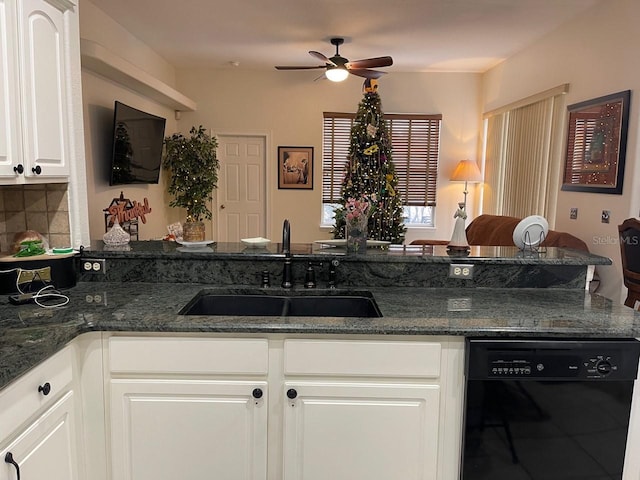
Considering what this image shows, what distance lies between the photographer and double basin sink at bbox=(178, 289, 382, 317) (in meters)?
2.11

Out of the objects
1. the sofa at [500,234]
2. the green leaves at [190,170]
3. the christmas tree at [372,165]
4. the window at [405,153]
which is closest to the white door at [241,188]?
the green leaves at [190,170]

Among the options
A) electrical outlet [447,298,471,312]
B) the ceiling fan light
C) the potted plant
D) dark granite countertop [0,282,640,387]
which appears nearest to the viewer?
dark granite countertop [0,282,640,387]

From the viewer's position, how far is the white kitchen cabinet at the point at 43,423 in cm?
123

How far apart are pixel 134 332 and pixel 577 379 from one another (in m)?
1.58

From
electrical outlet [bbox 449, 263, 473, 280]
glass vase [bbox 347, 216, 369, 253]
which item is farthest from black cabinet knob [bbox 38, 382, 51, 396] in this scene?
electrical outlet [bbox 449, 263, 473, 280]

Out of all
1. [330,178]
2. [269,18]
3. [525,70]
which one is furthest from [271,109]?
[525,70]

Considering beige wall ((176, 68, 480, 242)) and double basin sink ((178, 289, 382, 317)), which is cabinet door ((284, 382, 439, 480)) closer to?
double basin sink ((178, 289, 382, 317))

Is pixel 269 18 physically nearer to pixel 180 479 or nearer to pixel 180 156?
pixel 180 156

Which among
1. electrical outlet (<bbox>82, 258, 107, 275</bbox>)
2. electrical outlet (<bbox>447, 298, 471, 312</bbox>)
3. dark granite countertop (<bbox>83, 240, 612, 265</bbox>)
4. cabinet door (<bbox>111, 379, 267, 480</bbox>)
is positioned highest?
dark granite countertop (<bbox>83, 240, 612, 265</bbox>)

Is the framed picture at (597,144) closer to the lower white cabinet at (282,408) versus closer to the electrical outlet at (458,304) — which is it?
the electrical outlet at (458,304)

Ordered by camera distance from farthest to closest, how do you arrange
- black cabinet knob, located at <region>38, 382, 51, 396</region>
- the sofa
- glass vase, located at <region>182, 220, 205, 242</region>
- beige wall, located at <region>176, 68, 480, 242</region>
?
beige wall, located at <region>176, 68, 480, 242</region> < the sofa < glass vase, located at <region>182, 220, 205, 242</region> < black cabinet knob, located at <region>38, 382, 51, 396</region>

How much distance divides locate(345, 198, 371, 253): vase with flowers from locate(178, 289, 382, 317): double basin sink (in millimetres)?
244

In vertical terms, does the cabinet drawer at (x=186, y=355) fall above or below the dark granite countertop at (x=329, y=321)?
below

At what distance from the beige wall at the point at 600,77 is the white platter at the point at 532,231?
1519mm
